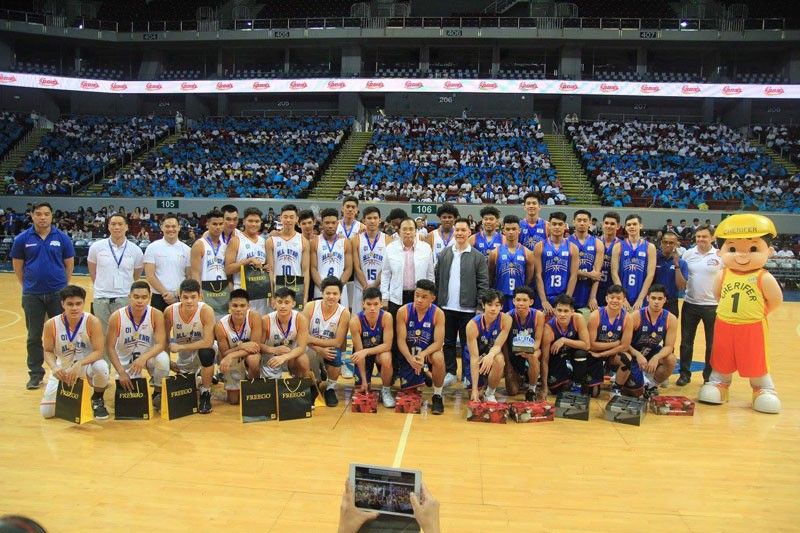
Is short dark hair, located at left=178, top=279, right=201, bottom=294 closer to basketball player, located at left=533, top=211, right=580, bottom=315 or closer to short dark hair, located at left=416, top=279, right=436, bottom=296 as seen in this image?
short dark hair, located at left=416, top=279, right=436, bottom=296

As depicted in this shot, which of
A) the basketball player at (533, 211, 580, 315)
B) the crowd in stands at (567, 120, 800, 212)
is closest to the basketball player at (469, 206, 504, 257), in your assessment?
the basketball player at (533, 211, 580, 315)

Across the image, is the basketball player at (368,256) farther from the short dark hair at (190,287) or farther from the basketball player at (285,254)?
the short dark hair at (190,287)

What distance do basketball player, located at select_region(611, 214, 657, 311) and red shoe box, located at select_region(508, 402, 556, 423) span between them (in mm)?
1896

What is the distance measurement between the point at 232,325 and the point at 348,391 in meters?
1.42

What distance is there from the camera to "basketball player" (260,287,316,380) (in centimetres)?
584

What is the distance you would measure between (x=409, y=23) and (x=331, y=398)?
22845mm

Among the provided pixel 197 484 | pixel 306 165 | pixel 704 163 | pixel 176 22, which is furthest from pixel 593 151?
pixel 197 484

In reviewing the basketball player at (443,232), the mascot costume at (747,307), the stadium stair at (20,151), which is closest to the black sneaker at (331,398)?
the basketball player at (443,232)

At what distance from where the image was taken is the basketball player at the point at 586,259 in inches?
270

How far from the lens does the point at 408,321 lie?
6.03m

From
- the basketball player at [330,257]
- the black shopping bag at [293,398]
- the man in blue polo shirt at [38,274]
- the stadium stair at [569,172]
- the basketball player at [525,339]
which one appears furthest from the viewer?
the stadium stair at [569,172]

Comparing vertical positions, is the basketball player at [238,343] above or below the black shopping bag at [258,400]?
above

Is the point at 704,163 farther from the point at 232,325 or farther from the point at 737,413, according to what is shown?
the point at 232,325

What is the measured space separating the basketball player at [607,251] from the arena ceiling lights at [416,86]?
18.6 metres
